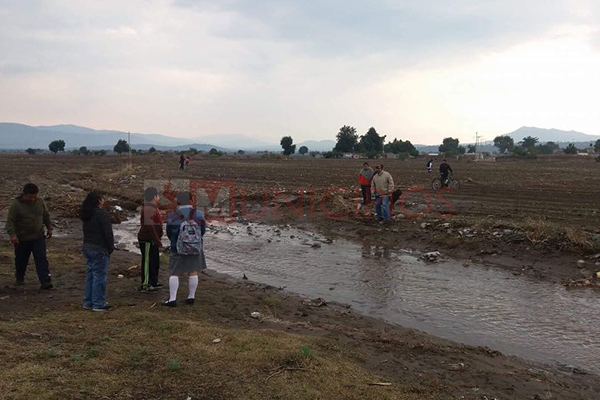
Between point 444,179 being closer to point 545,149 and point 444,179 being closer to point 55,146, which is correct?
point 545,149

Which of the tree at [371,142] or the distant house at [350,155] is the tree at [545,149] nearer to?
the tree at [371,142]

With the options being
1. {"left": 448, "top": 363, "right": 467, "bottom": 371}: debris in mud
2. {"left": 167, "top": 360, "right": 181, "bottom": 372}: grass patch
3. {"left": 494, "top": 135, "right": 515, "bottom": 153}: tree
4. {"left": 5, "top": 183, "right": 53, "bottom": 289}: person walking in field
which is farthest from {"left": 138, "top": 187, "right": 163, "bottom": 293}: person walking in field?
{"left": 494, "top": 135, "right": 515, "bottom": 153}: tree

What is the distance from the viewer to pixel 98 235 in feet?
21.0

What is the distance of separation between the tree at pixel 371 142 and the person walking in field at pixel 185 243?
9057cm

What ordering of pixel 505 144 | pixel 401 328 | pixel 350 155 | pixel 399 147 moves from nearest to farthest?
pixel 401 328
pixel 350 155
pixel 399 147
pixel 505 144

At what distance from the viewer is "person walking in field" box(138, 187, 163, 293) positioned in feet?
24.0

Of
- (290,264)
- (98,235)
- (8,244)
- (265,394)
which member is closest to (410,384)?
(265,394)

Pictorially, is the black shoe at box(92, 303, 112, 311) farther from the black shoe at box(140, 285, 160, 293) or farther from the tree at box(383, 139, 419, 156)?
the tree at box(383, 139, 419, 156)

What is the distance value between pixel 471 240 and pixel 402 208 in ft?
16.4

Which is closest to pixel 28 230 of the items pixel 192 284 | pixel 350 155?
pixel 192 284

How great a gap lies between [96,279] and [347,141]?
92611 mm

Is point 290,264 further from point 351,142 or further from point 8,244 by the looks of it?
point 351,142

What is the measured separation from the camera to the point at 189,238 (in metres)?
6.64

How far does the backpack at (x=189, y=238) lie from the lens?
6.62 metres
